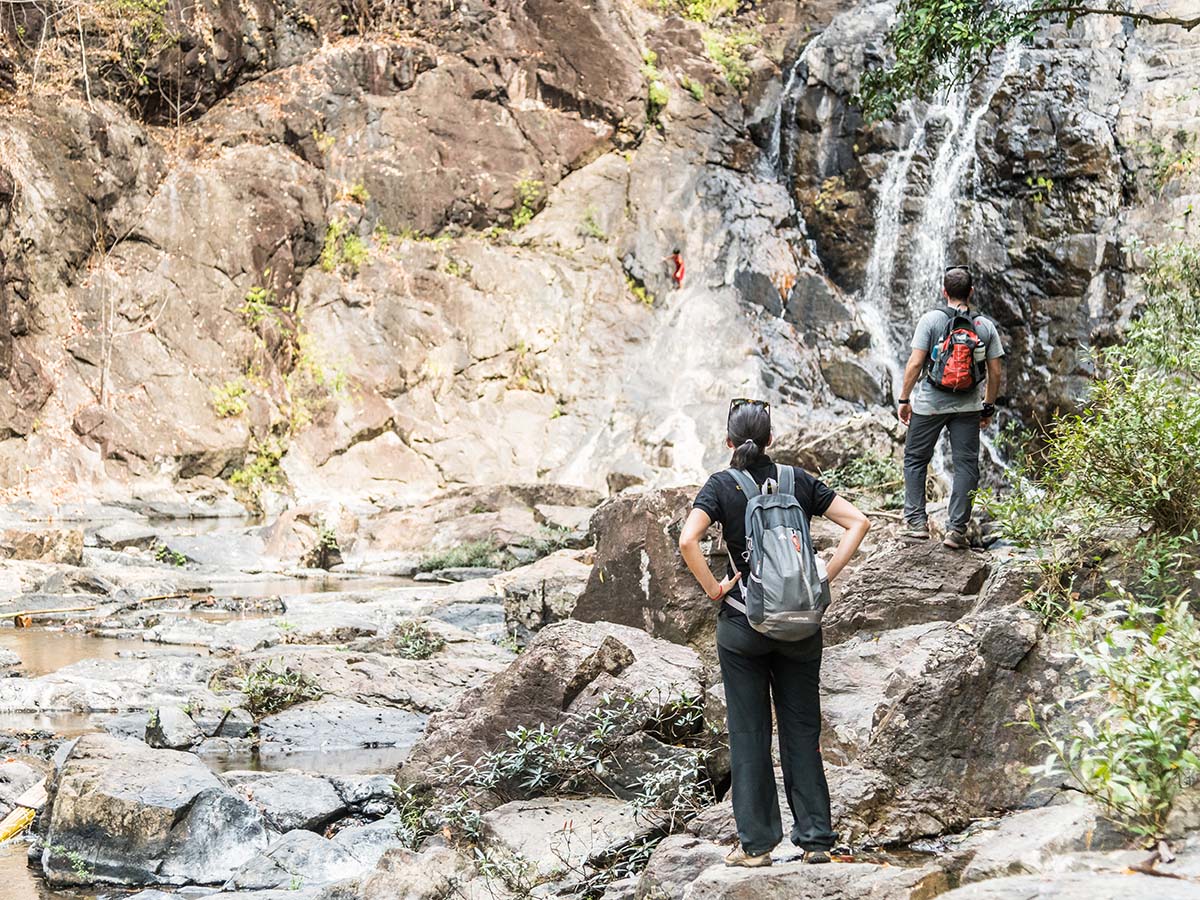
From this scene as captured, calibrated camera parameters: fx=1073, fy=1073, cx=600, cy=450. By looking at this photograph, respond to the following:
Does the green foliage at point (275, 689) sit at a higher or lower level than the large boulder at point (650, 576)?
lower

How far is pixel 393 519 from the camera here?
19641 millimetres

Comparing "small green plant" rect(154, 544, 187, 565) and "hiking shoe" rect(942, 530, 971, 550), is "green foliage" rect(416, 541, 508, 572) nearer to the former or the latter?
"small green plant" rect(154, 544, 187, 565)

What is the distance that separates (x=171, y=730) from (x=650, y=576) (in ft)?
12.1

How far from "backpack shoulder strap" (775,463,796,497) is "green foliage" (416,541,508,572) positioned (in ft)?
42.4

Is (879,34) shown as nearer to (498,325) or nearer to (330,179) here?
(498,325)

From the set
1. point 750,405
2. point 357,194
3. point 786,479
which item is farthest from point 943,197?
point 786,479

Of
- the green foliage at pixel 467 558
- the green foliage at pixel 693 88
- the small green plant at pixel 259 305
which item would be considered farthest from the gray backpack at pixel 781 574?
the green foliage at pixel 693 88

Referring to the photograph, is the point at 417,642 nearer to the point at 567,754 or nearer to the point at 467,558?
the point at 567,754

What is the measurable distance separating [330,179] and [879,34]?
13970 millimetres

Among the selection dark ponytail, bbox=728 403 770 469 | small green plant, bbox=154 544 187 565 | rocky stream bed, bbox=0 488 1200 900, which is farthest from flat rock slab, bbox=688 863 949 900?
small green plant, bbox=154 544 187 565

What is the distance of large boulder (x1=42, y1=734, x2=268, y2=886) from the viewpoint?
5.71 meters

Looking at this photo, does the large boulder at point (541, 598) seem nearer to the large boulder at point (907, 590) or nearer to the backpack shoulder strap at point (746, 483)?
the large boulder at point (907, 590)

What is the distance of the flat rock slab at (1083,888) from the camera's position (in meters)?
2.67

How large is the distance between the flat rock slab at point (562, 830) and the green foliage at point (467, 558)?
1136cm
